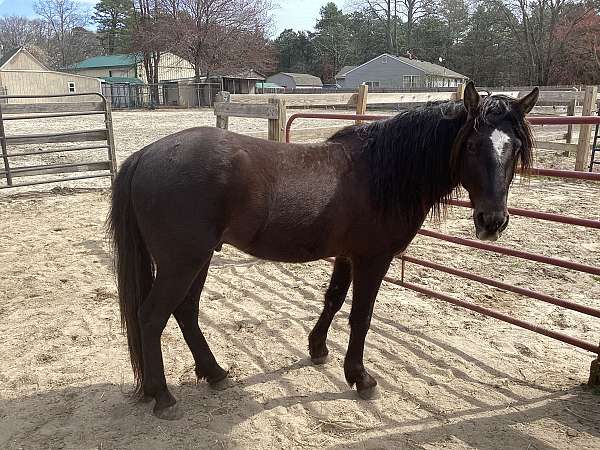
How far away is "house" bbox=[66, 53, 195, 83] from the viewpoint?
159ft

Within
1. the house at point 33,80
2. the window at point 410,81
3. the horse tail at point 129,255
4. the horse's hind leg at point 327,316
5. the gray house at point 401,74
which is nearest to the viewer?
the horse tail at point 129,255

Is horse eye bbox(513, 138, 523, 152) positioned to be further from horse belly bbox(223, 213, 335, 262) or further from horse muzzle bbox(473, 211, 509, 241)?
horse belly bbox(223, 213, 335, 262)

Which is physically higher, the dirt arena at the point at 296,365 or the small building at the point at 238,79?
the small building at the point at 238,79

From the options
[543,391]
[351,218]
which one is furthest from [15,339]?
[543,391]

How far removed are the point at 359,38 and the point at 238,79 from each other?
1854 centimetres

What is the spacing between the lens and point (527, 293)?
3.33 meters

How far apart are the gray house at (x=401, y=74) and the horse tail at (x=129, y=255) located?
4064 centimetres

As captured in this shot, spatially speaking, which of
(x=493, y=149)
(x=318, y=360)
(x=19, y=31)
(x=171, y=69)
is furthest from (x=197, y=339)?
(x=19, y=31)

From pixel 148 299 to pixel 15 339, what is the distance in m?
1.62

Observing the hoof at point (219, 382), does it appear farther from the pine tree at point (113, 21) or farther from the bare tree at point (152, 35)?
the pine tree at point (113, 21)

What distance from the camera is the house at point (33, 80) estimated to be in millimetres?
38906

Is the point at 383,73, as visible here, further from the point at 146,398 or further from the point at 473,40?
the point at 146,398

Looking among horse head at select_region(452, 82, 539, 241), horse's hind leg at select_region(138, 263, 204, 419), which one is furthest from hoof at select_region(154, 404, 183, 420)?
horse head at select_region(452, 82, 539, 241)

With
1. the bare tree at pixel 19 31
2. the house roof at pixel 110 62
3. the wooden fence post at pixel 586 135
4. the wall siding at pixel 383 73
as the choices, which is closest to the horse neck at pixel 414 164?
the wooden fence post at pixel 586 135
